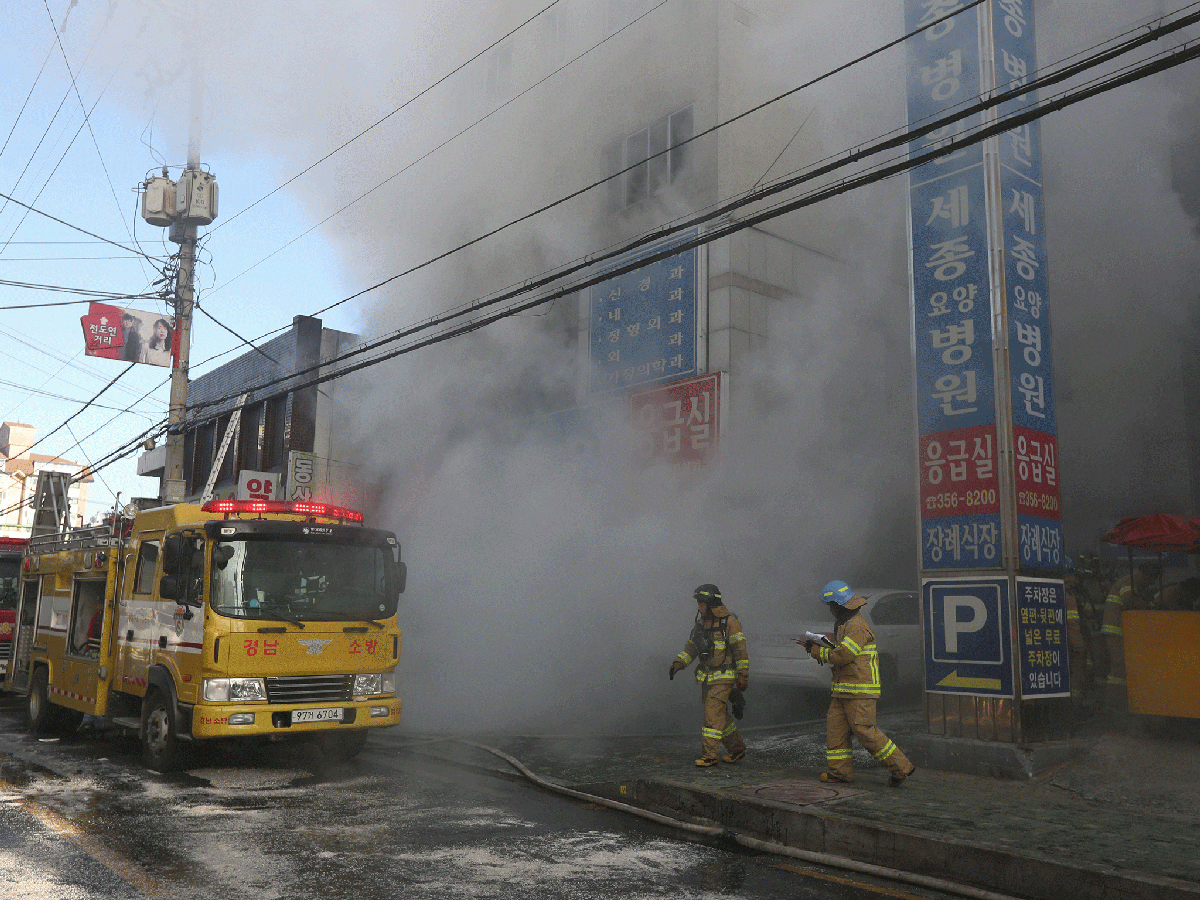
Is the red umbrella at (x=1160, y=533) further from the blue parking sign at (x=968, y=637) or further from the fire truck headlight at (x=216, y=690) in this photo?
the fire truck headlight at (x=216, y=690)

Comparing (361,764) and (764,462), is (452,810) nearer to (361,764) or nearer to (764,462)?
(361,764)

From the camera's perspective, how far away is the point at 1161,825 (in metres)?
5.08

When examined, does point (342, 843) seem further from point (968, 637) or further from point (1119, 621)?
point (1119, 621)

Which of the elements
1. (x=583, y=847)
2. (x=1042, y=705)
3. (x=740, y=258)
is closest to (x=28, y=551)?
(x=583, y=847)

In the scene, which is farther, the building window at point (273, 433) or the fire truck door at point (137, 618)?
the building window at point (273, 433)

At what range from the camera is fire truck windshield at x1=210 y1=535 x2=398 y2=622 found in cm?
673

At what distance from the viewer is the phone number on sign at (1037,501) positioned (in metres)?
6.73

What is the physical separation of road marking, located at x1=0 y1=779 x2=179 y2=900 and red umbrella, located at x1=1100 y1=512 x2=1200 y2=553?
7.35m

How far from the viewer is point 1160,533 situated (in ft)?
26.4

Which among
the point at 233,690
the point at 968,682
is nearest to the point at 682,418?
the point at 968,682

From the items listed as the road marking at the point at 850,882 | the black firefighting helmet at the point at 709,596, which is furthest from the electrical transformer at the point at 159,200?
the road marking at the point at 850,882

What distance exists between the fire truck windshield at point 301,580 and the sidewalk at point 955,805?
160 cm

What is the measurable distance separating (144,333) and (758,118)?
32.0 feet

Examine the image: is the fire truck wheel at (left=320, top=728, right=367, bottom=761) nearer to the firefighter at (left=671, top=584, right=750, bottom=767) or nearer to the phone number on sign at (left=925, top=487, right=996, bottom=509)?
the firefighter at (left=671, top=584, right=750, bottom=767)
